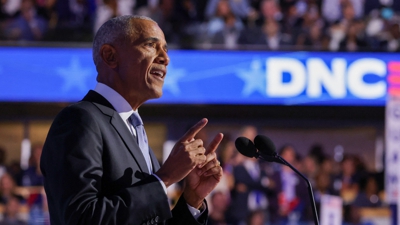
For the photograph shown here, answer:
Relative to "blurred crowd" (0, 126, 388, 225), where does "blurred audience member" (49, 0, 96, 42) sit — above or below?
above

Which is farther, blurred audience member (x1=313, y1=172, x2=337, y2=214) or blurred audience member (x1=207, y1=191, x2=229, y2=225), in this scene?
blurred audience member (x1=313, y1=172, x2=337, y2=214)

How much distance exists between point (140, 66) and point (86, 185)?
0.53m

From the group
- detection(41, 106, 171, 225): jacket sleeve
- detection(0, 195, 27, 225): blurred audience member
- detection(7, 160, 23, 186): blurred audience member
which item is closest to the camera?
detection(41, 106, 171, 225): jacket sleeve

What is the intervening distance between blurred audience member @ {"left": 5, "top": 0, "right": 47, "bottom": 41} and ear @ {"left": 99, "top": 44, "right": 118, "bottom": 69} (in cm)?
874

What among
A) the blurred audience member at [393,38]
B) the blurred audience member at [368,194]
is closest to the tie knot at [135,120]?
the blurred audience member at [368,194]

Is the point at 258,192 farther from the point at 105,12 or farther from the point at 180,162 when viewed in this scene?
the point at 180,162

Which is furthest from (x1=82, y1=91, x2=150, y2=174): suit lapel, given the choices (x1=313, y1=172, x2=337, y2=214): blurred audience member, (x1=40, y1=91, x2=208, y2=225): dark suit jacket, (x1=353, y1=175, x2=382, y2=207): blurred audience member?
(x1=353, y1=175, x2=382, y2=207): blurred audience member

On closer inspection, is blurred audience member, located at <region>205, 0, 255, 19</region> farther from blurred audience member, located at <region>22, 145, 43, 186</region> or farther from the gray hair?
the gray hair

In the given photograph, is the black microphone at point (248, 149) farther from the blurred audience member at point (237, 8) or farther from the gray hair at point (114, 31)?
the blurred audience member at point (237, 8)

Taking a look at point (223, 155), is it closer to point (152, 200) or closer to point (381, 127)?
point (381, 127)

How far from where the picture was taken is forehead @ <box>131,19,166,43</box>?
8.06ft

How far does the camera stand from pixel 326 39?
1109cm

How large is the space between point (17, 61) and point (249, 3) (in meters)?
3.89

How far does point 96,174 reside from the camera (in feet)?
7.04
